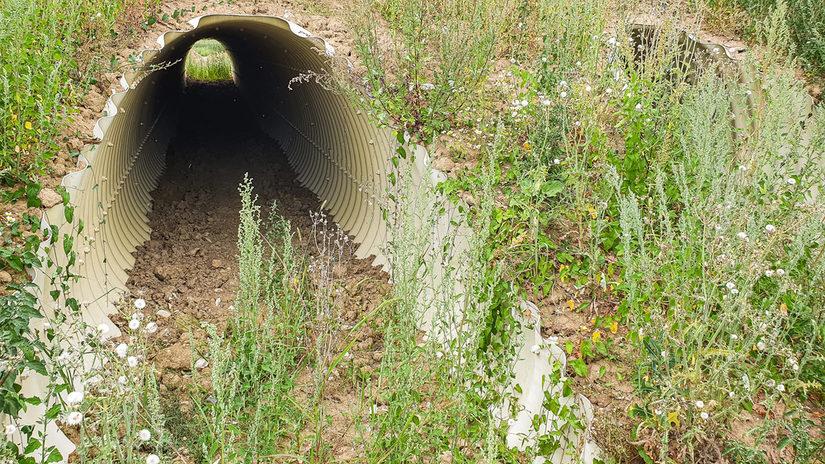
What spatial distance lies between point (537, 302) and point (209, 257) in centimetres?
389

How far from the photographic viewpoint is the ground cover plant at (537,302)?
8.79ft

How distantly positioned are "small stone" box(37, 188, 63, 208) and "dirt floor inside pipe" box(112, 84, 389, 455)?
35.0 inches

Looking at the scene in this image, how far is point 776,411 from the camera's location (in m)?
2.96

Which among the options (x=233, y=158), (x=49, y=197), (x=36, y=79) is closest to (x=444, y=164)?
(x=49, y=197)

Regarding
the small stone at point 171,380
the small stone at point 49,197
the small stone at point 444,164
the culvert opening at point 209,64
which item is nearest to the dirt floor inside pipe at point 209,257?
the small stone at point 171,380

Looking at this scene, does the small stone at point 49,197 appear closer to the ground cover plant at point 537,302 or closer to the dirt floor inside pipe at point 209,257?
the ground cover plant at point 537,302

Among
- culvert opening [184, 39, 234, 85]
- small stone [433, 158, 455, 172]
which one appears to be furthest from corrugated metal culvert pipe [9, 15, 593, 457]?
culvert opening [184, 39, 234, 85]

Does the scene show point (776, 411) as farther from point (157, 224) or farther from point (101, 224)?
point (157, 224)

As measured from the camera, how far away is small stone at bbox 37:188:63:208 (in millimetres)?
4008

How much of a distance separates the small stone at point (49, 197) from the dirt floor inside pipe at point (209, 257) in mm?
888

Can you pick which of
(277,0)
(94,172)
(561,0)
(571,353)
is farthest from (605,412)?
(277,0)

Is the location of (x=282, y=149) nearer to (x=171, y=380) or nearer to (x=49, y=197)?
(x=49, y=197)

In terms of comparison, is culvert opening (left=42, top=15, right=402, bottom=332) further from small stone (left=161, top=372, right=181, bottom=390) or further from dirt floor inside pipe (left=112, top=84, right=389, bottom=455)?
small stone (left=161, top=372, right=181, bottom=390)

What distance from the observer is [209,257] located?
6.19 metres
